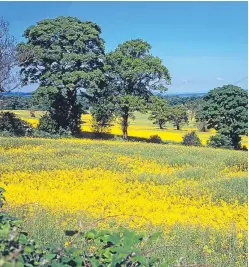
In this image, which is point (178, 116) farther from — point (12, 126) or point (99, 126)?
point (12, 126)

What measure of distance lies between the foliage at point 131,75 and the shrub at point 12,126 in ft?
29.3

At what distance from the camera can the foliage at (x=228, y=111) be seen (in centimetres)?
4566

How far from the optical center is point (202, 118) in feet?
163

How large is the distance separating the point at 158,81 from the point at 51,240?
34.2m

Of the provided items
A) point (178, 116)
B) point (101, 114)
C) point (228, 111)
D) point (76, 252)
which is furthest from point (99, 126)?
point (76, 252)

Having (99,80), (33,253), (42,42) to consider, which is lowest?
(33,253)

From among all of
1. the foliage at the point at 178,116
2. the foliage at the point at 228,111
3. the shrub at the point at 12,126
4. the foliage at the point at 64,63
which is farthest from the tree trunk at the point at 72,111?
the foliage at the point at 178,116

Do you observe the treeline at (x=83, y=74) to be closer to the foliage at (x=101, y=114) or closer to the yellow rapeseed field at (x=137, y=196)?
the foliage at (x=101, y=114)

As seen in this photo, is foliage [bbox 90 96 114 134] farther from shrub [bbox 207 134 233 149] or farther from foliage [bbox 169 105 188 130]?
foliage [bbox 169 105 188 130]

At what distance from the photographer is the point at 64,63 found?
36.5 meters

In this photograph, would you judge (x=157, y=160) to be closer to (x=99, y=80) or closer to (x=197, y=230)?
(x=197, y=230)

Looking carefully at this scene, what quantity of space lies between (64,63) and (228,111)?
61.7 ft

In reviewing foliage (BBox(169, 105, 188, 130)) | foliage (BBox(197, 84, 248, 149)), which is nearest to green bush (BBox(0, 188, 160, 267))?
foliage (BBox(197, 84, 248, 149))

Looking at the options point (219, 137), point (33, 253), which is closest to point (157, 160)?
point (33, 253)
